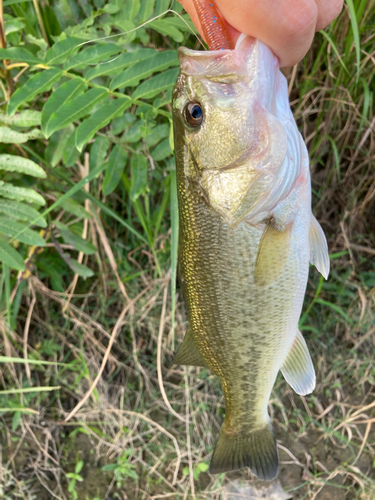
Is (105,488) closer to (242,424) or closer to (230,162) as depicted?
(242,424)

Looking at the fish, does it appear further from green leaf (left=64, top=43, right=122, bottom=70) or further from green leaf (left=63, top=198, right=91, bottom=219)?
green leaf (left=63, top=198, right=91, bottom=219)

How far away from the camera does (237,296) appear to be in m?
1.22

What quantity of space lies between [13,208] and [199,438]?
1.98 meters

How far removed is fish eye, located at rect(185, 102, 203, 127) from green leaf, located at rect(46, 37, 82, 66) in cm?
61

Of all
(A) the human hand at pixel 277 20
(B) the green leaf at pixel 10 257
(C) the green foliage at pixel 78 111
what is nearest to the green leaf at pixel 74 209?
(C) the green foliage at pixel 78 111

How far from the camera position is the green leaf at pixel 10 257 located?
1.60 m

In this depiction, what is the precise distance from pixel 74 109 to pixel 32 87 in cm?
19

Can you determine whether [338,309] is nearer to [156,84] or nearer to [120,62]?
[156,84]

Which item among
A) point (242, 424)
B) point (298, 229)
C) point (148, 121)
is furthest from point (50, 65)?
point (242, 424)

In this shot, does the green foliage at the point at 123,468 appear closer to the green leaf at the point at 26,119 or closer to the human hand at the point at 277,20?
the green leaf at the point at 26,119

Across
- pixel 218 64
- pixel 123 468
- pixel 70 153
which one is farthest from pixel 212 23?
pixel 123 468

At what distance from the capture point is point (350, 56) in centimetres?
174

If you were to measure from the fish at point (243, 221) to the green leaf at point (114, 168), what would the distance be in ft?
1.65

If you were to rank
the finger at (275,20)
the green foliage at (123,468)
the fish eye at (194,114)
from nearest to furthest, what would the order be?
the finger at (275,20) < the fish eye at (194,114) < the green foliage at (123,468)
